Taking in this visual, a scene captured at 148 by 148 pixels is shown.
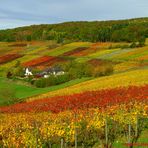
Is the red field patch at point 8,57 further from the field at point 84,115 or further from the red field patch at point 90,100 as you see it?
the red field patch at point 90,100

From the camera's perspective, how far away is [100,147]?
985 inches

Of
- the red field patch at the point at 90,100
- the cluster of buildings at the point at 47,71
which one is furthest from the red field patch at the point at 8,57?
the red field patch at the point at 90,100

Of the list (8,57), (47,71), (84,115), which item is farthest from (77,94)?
(8,57)

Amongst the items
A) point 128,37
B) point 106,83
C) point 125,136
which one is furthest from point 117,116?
point 128,37

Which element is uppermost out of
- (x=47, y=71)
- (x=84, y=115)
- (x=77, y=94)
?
(x=84, y=115)

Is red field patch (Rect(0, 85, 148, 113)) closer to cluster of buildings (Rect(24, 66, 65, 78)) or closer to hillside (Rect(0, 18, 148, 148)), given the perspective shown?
hillside (Rect(0, 18, 148, 148))

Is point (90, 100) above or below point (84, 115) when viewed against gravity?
below

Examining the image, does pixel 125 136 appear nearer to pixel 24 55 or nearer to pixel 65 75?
pixel 65 75

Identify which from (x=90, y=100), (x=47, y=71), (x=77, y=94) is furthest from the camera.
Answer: (x=47, y=71)

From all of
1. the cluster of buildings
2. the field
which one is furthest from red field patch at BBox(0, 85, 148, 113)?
the cluster of buildings

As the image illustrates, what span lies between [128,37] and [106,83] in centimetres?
9756

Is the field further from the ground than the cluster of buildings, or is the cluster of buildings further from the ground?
the field

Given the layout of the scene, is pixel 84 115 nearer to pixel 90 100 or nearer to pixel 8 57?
pixel 90 100

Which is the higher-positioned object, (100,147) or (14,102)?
(100,147)
